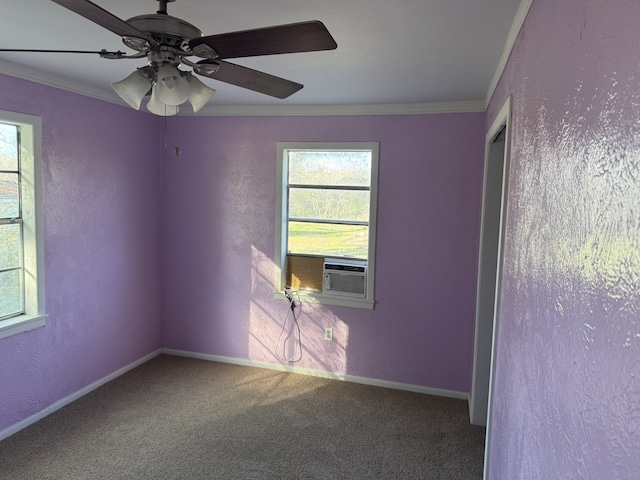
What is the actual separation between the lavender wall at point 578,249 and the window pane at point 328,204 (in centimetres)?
244

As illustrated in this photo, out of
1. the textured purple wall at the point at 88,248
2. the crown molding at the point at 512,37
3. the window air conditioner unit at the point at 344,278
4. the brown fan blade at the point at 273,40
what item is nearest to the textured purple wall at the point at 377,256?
the window air conditioner unit at the point at 344,278

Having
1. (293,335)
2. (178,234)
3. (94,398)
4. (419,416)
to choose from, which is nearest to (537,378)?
(419,416)

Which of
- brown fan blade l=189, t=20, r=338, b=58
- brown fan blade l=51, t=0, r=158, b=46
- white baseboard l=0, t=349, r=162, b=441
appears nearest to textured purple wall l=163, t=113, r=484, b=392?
white baseboard l=0, t=349, r=162, b=441

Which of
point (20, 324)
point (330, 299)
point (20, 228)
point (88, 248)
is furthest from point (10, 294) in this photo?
point (330, 299)

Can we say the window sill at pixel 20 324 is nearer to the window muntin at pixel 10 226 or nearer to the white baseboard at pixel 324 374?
the window muntin at pixel 10 226

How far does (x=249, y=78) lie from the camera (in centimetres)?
190

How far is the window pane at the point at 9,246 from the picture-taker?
3.14 m

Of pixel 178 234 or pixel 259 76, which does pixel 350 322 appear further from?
pixel 259 76

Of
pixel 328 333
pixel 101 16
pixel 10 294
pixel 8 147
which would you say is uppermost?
pixel 101 16

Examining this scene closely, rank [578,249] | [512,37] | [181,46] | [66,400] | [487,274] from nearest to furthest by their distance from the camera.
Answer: [578,249] < [181,46] < [512,37] < [487,274] < [66,400]

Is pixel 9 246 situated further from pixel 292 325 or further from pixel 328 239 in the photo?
pixel 328 239

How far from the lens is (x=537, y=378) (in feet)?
4.16

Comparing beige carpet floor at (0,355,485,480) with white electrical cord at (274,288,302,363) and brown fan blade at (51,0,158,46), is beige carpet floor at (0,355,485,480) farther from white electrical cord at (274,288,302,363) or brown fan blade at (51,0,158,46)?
brown fan blade at (51,0,158,46)

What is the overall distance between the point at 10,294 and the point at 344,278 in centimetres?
249
